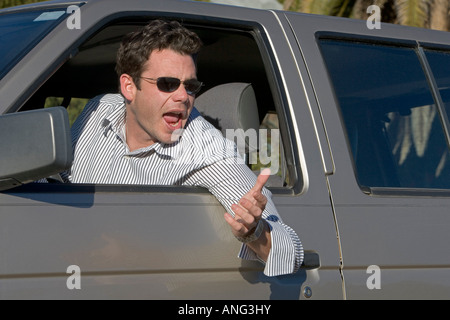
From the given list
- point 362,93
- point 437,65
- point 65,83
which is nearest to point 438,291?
point 362,93

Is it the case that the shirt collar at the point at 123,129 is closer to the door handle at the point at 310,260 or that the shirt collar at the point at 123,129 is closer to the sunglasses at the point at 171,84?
the sunglasses at the point at 171,84

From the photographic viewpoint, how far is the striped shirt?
2.71 metres

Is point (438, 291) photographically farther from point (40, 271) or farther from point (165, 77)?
point (40, 271)

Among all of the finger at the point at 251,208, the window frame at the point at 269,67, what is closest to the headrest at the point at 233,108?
the window frame at the point at 269,67

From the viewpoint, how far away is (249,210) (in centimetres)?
247

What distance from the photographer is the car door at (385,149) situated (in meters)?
2.98

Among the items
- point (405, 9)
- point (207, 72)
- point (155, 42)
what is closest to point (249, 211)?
point (155, 42)

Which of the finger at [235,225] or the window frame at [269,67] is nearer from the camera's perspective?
the finger at [235,225]

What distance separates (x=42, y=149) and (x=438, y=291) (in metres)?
1.62

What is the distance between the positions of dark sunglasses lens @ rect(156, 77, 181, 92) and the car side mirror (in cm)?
71

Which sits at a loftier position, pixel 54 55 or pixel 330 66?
pixel 330 66

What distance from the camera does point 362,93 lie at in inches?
133

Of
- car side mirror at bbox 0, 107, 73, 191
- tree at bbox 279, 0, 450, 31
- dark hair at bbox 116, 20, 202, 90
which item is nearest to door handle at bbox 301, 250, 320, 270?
dark hair at bbox 116, 20, 202, 90
